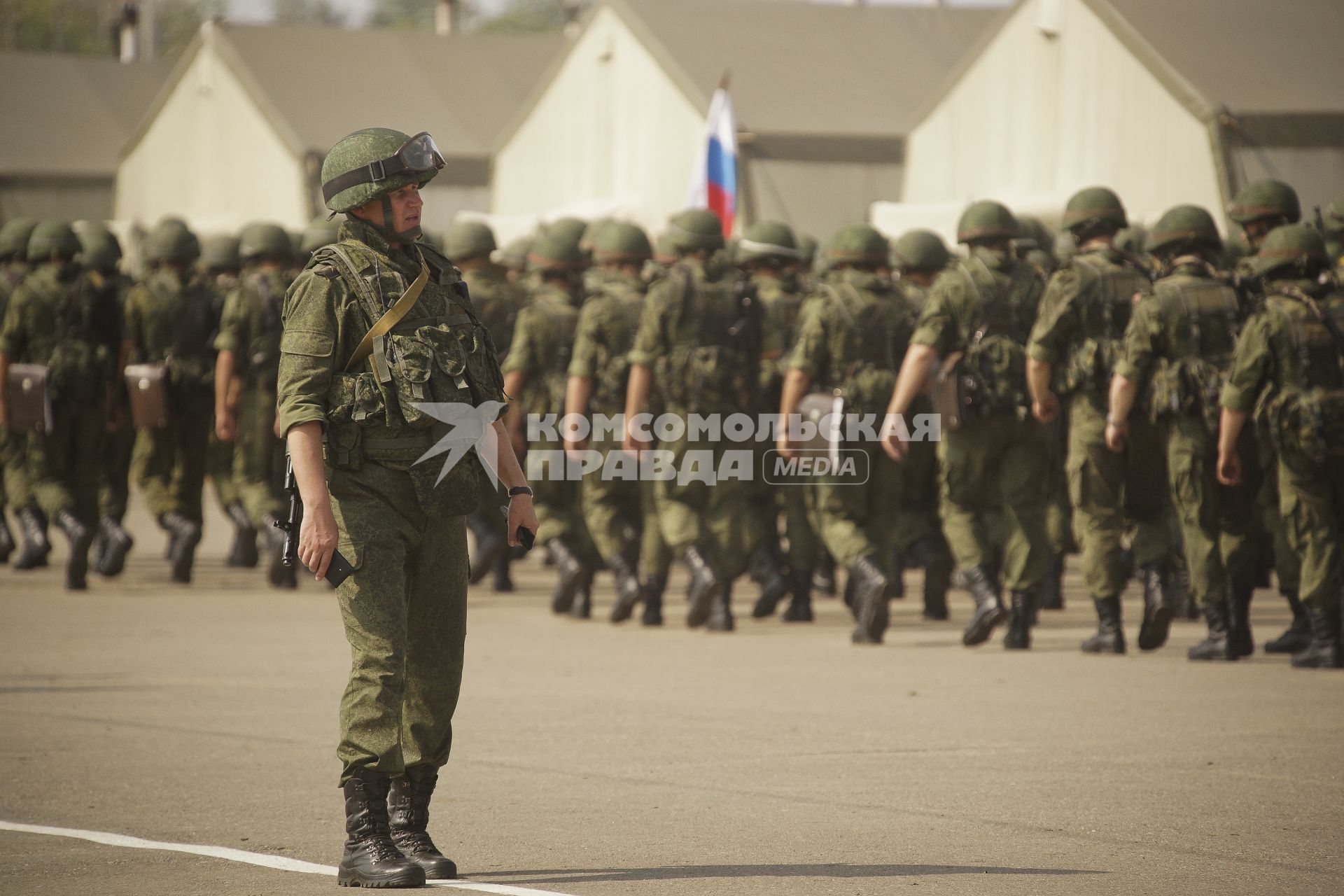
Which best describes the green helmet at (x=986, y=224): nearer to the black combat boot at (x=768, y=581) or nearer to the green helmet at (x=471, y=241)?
the black combat boot at (x=768, y=581)

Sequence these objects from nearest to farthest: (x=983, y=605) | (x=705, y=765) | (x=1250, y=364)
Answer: (x=705, y=765)
(x=1250, y=364)
(x=983, y=605)

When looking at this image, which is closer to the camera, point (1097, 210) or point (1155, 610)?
point (1155, 610)

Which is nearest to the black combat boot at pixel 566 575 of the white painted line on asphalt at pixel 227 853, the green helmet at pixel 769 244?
the green helmet at pixel 769 244

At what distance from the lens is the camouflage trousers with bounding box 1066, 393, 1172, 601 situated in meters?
10.2

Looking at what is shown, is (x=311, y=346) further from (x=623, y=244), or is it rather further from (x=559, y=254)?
(x=559, y=254)

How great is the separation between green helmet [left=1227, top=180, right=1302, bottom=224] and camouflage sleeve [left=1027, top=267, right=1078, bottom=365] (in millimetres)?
885

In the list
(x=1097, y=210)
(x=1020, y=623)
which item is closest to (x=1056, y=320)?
(x=1097, y=210)

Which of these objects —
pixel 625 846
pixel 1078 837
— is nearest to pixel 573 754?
pixel 625 846

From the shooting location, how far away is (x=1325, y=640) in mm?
9609

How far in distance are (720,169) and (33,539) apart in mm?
9364

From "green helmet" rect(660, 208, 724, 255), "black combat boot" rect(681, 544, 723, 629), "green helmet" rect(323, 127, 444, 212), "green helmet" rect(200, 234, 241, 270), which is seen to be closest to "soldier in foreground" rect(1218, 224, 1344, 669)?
"black combat boot" rect(681, 544, 723, 629)

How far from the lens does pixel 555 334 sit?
12.6m

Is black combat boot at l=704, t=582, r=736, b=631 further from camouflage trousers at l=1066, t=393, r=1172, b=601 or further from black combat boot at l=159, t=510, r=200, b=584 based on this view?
black combat boot at l=159, t=510, r=200, b=584

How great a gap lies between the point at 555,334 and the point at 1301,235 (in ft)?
15.9
